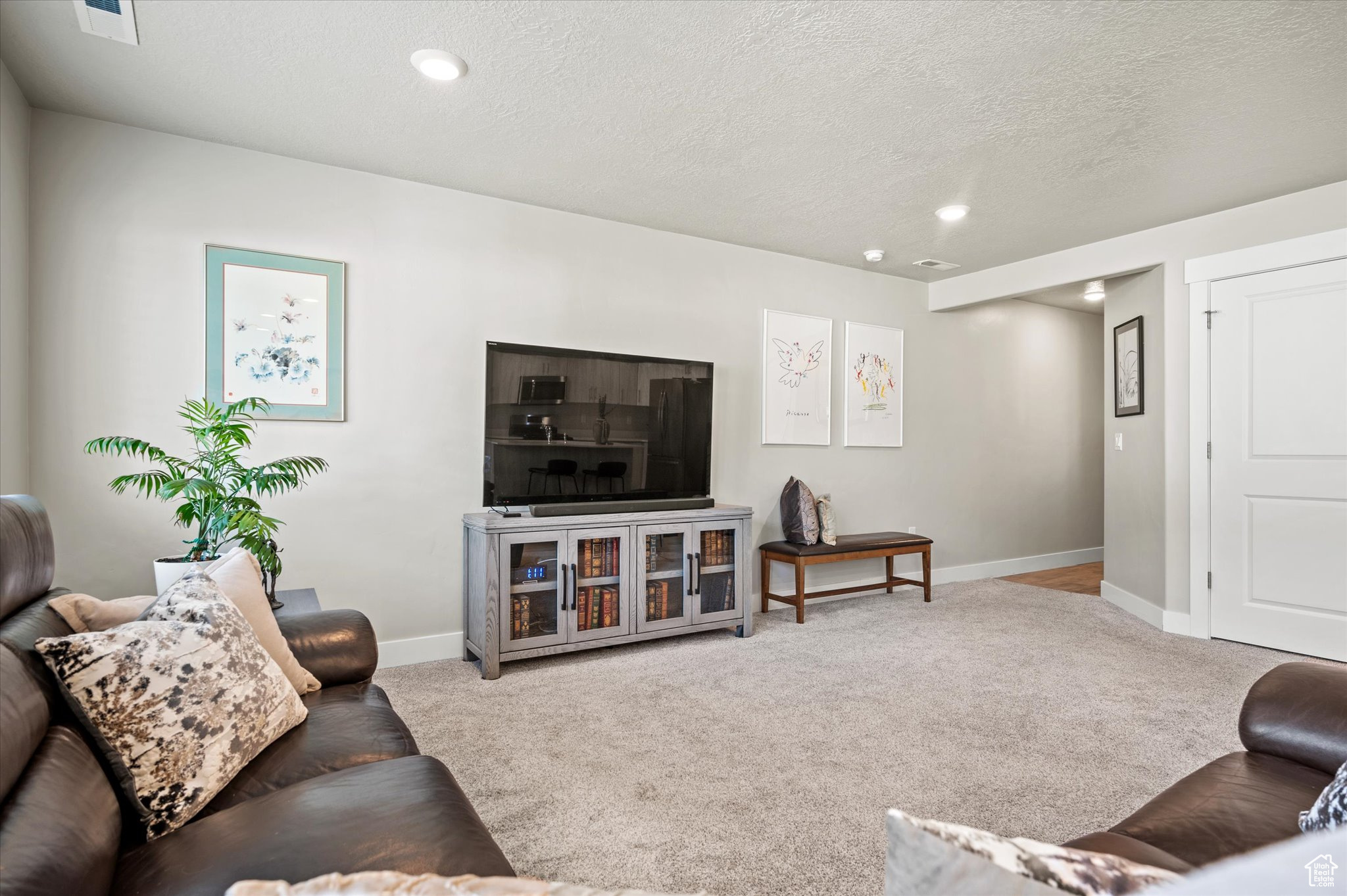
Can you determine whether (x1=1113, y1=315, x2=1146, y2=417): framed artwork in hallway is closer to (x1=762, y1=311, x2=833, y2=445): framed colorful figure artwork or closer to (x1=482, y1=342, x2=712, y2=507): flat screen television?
(x1=762, y1=311, x2=833, y2=445): framed colorful figure artwork

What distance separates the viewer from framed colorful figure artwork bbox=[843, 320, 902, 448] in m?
5.07

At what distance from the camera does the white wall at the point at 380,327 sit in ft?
9.20

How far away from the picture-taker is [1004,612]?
4.56 meters

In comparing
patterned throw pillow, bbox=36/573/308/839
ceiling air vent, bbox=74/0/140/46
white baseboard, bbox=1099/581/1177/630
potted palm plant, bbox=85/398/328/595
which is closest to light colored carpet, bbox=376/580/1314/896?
white baseboard, bbox=1099/581/1177/630

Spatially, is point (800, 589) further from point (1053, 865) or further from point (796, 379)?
point (1053, 865)

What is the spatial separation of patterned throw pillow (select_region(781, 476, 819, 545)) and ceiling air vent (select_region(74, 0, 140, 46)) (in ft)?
12.5

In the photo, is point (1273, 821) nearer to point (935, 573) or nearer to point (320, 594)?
point (320, 594)

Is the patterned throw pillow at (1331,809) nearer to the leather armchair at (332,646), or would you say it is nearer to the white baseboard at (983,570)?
the leather armchair at (332,646)

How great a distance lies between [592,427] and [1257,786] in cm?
298

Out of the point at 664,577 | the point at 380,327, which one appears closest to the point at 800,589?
the point at 664,577

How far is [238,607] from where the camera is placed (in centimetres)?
167

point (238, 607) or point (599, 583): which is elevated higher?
point (238, 607)

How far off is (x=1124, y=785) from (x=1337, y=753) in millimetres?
975

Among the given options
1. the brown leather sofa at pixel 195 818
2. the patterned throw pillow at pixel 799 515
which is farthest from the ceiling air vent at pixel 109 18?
the patterned throw pillow at pixel 799 515
